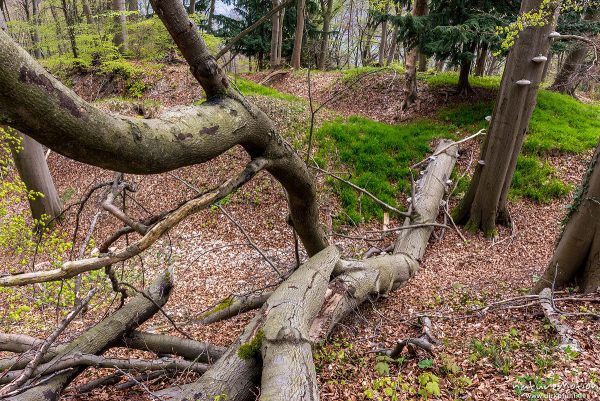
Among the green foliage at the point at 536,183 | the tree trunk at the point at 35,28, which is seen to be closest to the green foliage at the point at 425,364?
the green foliage at the point at 536,183

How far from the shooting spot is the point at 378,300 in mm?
5051

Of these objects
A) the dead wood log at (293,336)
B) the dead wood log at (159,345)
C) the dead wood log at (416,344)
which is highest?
the dead wood log at (293,336)

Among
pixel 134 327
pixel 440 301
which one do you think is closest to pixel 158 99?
pixel 134 327

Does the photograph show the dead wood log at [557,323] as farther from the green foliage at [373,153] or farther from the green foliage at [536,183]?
the green foliage at [536,183]

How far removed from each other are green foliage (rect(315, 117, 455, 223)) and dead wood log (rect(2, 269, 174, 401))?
4.84 meters

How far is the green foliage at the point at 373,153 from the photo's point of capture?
337 inches

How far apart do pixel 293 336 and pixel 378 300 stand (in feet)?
7.80

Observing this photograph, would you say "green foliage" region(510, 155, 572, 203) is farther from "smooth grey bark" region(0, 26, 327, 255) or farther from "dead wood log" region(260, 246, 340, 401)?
"smooth grey bark" region(0, 26, 327, 255)

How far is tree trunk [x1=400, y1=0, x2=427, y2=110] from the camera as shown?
1052 cm

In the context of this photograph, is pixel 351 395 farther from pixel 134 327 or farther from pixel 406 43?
pixel 406 43

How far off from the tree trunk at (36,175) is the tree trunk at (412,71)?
33.5 feet

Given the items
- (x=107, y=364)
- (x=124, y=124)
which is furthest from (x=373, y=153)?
(x=124, y=124)

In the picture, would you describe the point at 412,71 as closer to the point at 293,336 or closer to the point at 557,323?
the point at 557,323

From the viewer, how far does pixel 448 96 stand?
37.7 feet
